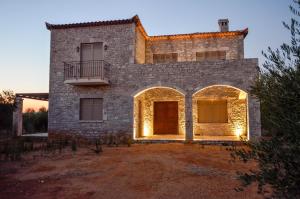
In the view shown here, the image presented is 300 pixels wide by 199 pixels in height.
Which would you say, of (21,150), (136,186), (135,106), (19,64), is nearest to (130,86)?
(135,106)

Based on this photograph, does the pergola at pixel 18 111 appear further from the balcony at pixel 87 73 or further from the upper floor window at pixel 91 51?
the upper floor window at pixel 91 51

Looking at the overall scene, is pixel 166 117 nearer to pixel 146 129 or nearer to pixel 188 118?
pixel 146 129

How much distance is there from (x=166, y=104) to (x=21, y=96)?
973cm

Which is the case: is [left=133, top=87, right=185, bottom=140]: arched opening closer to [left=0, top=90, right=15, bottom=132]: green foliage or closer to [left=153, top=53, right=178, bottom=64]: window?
[left=153, top=53, right=178, bottom=64]: window

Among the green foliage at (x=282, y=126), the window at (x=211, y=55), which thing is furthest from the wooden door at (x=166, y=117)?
the green foliage at (x=282, y=126)

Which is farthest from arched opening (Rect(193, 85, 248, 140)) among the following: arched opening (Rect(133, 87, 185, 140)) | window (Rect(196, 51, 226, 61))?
window (Rect(196, 51, 226, 61))

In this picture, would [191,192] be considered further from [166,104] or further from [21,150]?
[166,104]

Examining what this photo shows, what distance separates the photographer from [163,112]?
1494cm

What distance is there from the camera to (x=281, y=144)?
79.5 inches

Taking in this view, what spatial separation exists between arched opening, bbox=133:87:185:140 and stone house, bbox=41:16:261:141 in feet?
0.21

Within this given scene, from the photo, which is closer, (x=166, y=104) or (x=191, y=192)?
(x=191, y=192)

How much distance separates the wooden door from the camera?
48.9 ft

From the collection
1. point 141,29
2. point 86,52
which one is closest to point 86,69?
point 86,52

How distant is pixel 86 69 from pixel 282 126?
39.2 feet
